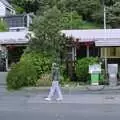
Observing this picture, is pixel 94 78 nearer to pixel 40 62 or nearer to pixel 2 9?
pixel 40 62

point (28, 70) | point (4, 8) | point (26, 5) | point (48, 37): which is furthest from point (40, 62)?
point (26, 5)

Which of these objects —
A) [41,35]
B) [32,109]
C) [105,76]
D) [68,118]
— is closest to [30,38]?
[41,35]

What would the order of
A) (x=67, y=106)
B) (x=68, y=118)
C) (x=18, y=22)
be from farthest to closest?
(x=18, y=22)
(x=67, y=106)
(x=68, y=118)

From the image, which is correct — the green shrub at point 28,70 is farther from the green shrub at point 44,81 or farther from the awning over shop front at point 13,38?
the awning over shop front at point 13,38

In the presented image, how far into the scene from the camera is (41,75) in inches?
1008

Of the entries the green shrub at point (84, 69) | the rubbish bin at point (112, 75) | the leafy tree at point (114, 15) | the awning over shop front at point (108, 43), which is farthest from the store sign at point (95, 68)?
the leafy tree at point (114, 15)

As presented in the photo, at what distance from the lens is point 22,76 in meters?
24.4

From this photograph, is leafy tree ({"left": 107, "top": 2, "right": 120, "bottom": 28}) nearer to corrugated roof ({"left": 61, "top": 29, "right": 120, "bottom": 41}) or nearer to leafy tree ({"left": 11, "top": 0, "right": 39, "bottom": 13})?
leafy tree ({"left": 11, "top": 0, "right": 39, "bottom": 13})

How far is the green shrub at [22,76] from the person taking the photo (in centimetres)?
2428

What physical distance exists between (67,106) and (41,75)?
8.91 m

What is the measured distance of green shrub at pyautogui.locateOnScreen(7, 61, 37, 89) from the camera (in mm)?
24281

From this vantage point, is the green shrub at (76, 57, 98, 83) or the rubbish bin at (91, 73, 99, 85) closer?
the rubbish bin at (91, 73, 99, 85)

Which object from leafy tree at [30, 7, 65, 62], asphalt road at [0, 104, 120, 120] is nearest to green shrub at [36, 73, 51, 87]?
leafy tree at [30, 7, 65, 62]

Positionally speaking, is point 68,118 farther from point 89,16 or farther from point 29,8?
point 29,8
